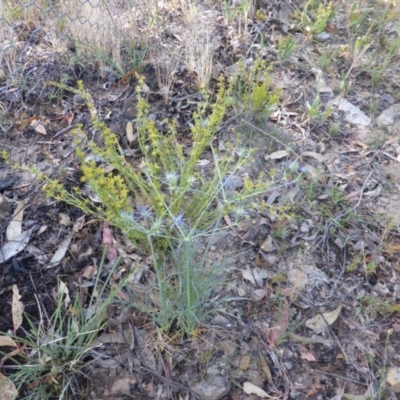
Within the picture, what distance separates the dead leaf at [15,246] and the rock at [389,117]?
185 cm

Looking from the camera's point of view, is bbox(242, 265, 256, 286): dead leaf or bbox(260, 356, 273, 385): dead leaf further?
bbox(242, 265, 256, 286): dead leaf

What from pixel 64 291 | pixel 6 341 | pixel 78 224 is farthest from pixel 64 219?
pixel 6 341

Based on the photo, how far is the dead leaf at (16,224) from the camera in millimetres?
1695

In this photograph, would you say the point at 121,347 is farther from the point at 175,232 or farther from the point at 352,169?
the point at 352,169

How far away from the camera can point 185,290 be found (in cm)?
139

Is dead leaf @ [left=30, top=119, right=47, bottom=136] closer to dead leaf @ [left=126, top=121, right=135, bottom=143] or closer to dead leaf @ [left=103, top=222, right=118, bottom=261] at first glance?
dead leaf @ [left=126, top=121, right=135, bottom=143]

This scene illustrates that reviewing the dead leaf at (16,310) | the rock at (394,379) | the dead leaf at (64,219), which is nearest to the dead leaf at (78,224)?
the dead leaf at (64,219)

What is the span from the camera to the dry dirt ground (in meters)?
1.49

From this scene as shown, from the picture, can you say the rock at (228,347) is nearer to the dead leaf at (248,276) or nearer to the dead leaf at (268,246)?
the dead leaf at (248,276)

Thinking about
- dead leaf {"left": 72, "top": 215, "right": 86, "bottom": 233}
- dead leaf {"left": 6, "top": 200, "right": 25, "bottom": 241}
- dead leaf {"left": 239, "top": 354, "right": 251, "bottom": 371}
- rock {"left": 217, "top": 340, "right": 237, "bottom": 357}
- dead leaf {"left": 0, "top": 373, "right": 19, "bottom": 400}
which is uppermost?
dead leaf {"left": 6, "top": 200, "right": 25, "bottom": 241}

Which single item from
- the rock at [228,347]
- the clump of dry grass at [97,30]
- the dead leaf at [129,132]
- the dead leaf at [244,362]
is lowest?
the dead leaf at [244,362]

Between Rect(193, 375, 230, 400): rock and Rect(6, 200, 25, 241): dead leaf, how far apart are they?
0.91 meters

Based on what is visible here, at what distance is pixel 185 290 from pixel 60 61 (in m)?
1.54

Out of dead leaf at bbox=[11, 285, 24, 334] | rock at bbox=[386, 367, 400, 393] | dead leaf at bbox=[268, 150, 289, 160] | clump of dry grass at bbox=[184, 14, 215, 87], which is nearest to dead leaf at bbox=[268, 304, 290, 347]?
rock at bbox=[386, 367, 400, 393]
